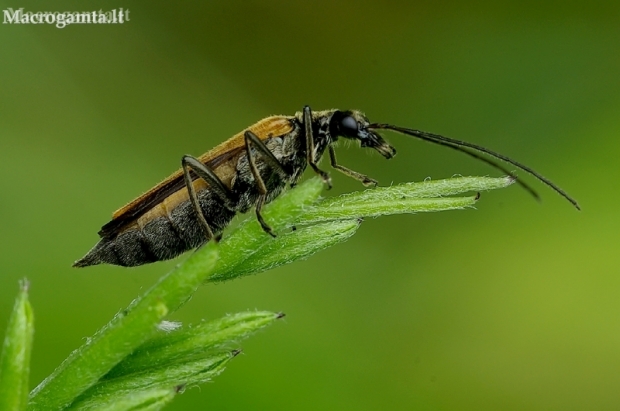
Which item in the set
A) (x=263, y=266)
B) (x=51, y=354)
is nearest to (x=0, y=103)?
(x=51, y=354)

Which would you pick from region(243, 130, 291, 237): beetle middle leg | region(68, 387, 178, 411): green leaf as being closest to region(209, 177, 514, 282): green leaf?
region(68, 387, 178, 411): green leaf

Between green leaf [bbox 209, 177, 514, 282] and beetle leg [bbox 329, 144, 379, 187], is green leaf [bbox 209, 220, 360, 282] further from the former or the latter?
beetle leg [bbox 329, 144, 379, 187]

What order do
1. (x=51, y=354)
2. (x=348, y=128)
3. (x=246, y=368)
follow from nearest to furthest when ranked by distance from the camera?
(x=348, y=128), (x=51, y=354), (x=246, y=368)

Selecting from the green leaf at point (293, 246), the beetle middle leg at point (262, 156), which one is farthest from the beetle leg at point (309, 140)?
the green leaf at point (293, 246)

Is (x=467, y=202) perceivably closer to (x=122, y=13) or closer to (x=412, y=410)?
(x=412, y=410)

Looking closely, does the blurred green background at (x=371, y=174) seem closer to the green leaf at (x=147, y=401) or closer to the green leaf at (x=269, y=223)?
the green leaf at (x=269, y=223)

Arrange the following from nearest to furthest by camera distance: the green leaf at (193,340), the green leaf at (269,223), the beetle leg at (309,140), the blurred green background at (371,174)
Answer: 1. the green leaf at (193,340)
2. the green leaf at (269,223)
3. the beetle leg at (309,140)
4. the blurred green background at (371,174)

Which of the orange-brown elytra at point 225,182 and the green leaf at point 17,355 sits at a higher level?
A: the orange-brown elytra at point 225,182
